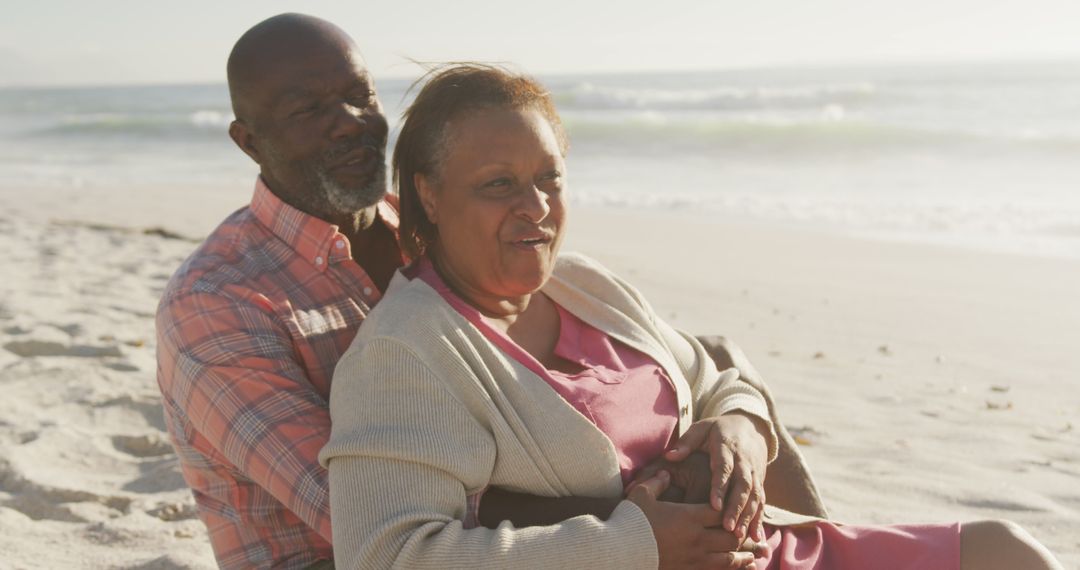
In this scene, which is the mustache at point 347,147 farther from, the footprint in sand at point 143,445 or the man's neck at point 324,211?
the footprint in sand at point 143,445

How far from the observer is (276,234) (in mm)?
2951

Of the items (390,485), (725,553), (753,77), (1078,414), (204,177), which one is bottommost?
(753,77)

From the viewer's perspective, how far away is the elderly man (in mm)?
2549

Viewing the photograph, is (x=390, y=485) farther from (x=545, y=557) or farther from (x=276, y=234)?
(x=276, y=234)

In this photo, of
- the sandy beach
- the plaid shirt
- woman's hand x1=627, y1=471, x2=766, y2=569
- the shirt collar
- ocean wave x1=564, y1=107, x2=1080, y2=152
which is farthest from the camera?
ocean wave x1=564, y1=107, x2=1080, y2=152

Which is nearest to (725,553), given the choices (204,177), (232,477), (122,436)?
(232,477)

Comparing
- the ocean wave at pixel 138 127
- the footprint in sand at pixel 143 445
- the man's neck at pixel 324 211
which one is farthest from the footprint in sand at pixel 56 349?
the ocean wave at pixel 138 127

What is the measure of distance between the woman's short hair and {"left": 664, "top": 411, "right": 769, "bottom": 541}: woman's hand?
0.75 meters

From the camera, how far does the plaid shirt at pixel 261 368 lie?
2.53 metres

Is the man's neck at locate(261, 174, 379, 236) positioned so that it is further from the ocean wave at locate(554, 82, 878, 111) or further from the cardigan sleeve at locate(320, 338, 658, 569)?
the ocean wave at locate(554, 82, 878, 111)

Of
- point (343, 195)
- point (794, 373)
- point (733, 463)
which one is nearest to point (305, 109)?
point (343, 195)

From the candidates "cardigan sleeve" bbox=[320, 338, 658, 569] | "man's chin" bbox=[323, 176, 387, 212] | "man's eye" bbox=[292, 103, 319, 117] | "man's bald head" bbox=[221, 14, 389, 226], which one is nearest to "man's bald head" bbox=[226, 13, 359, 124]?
"man's bald head" bbox=[221, 14, 389, 226]

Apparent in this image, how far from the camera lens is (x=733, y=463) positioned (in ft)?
7.92

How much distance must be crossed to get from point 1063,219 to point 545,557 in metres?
10.9
